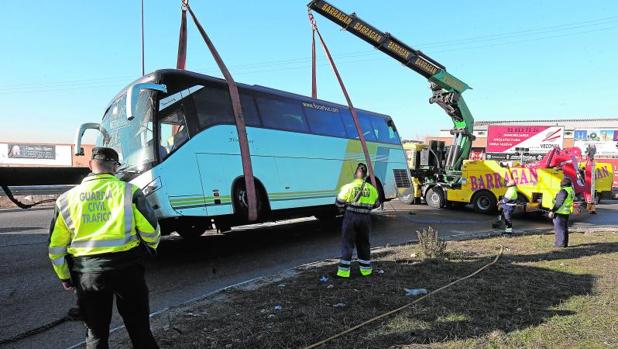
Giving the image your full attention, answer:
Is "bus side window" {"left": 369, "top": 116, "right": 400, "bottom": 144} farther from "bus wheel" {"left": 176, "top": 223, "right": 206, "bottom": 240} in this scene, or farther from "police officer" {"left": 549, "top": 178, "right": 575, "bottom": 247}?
"bus wheel" {"left": 176, "top": 223, "right": 206, "bottom": 240}

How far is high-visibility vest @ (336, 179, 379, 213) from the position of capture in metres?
6.31

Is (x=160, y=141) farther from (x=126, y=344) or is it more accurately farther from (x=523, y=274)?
(x=523, y=274)

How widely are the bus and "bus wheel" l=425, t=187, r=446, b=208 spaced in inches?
300

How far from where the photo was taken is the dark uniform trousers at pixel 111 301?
293 cm

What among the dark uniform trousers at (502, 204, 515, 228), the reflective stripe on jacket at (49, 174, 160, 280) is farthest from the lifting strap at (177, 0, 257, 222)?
the dark uniform trousers at (502, 204, 515, 228)

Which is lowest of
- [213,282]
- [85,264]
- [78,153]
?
[213,282]

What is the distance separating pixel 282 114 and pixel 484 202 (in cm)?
947

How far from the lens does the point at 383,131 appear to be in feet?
42.3

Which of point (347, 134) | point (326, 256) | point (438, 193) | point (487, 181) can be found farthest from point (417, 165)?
point (326, 256)

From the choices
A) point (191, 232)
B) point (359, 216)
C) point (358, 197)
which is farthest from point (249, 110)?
point (359, 216)

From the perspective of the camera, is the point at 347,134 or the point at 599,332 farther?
the point at 347,134

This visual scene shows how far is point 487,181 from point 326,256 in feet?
31.1

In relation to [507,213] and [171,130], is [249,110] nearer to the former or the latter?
[171,130]

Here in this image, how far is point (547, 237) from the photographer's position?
995 centimetres
